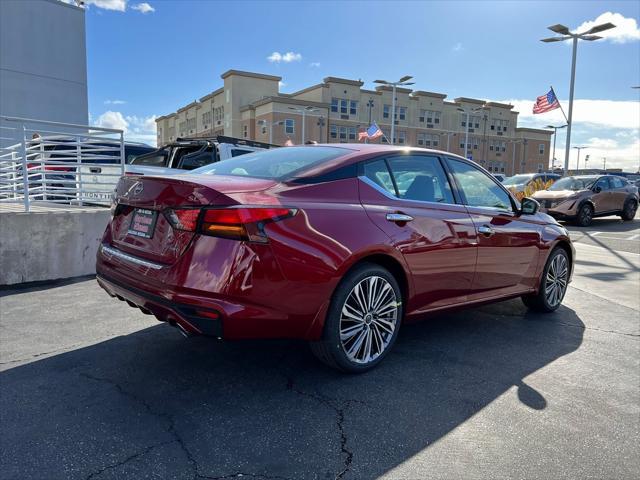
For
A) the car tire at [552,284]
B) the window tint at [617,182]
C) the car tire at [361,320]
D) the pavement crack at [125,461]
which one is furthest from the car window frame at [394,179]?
the window tint at [617,182]

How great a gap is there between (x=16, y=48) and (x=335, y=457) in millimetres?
23157

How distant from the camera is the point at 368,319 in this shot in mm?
3316

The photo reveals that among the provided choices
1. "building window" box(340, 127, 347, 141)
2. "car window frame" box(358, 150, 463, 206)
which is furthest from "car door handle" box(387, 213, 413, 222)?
"building window" box(340, 127, 347, 141)

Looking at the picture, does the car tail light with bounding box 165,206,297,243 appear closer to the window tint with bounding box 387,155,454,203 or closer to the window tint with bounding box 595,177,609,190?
the window tint with bounding box 387,155,454,203

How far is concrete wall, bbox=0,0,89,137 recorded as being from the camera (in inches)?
768

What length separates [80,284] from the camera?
5.99 metres

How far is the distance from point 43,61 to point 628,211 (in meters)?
23.9

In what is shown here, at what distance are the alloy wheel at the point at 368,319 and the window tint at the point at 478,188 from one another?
130 centimetres

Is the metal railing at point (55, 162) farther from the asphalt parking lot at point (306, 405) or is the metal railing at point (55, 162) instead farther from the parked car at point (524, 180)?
the parked car at point (524, 180)

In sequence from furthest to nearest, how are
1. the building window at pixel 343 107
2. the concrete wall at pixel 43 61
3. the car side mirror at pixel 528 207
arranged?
the building window at pixel 343 107
the concrete wall at pixel 43 61
the car side mirror at pixel 528 207

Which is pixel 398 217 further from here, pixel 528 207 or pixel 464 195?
pixel 528 207

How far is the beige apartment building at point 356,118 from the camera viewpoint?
54594 mm

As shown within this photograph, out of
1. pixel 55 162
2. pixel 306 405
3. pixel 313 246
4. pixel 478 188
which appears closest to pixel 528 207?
pixel 478 188

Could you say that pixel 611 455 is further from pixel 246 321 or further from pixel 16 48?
pixel 16 48
